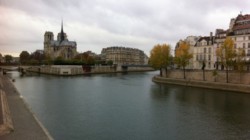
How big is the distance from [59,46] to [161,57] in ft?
420

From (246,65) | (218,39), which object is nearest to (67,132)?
(246,65)

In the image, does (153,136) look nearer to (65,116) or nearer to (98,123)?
(98,123)

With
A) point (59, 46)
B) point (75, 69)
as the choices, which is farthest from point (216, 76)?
point (59, 46)

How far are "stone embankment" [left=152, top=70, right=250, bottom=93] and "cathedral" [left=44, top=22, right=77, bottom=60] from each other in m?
118

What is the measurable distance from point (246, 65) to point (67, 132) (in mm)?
43726

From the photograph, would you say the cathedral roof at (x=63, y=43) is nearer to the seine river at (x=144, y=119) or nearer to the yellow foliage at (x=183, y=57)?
the yellow foliage at (x=183, y=57)

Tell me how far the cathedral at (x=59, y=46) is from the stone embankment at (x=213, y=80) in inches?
4633

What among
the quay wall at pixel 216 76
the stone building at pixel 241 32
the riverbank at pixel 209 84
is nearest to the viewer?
the riverbank at pixel 209 84

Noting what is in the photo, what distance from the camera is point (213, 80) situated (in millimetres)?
52469

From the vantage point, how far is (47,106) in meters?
30.2

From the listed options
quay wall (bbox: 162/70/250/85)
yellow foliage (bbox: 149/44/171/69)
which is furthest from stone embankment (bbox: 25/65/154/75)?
quay wall (bbox: 162/70/250/85)

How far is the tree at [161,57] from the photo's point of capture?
68644 millimetres

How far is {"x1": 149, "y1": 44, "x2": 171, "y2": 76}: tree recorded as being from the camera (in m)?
68.6

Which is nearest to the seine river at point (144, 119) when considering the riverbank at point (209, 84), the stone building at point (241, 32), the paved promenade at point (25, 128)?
the paved promenade at point (25, 128)
